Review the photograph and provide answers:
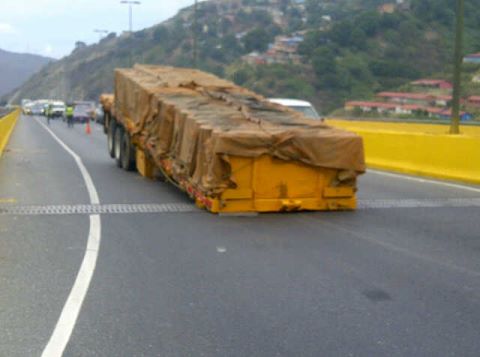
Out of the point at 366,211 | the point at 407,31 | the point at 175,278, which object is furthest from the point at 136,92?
the point at 407,31

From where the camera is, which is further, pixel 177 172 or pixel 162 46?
pixel 162 46

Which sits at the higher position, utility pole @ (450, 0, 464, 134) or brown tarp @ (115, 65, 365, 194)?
utility pole @ (450, 0, 464, 134)

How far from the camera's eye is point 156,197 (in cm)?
1465

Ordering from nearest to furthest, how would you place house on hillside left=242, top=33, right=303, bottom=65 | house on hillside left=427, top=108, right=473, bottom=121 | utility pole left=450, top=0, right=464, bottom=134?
utility pole left=450, top=0, right=464, bottom=134, house on hillside left=427, top=108, right=473, bottom=121, house on hillside left=242, top=33, right=303, bottom=65

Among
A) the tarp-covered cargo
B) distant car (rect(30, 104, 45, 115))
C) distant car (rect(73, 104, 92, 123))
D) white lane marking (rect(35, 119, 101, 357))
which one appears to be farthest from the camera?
distant car (rect(30, 104, 45, 115))

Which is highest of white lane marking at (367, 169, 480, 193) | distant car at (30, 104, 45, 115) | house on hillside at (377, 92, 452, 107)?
house on hillside at (377, 92, 452, 107)

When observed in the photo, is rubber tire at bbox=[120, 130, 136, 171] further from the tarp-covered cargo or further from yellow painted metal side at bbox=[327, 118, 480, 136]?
yellow painted metal side at bbox=[327, 118, 480, 136]

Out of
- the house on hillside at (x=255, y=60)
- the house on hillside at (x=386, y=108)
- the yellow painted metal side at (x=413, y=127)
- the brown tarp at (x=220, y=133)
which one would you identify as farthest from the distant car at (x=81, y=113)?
the brown tarp at (x=220, y=133)

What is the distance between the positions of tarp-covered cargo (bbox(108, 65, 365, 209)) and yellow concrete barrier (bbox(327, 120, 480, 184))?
15.0 feet

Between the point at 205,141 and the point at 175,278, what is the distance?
470 centimetres

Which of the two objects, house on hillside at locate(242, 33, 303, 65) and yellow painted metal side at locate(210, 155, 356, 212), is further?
house on hillside at locate(242, 33, 303, 65)

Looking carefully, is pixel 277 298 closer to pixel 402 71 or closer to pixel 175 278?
pixel 175 278

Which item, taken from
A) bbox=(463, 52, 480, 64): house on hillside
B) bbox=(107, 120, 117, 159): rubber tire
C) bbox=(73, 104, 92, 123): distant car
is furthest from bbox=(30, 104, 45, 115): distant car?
bbox=(107, 120, 117, 159): rubber tire

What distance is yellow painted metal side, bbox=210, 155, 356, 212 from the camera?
1234cm
